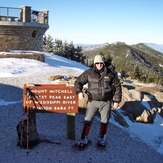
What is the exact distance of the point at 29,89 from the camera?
6.05 metres

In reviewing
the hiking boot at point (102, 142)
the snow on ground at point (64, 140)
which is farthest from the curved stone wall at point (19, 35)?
the hiking boot at point (102, 142)

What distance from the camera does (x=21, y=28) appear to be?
23000 millimetres

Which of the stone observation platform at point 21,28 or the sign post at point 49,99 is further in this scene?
the stone observation platform at point 21,28

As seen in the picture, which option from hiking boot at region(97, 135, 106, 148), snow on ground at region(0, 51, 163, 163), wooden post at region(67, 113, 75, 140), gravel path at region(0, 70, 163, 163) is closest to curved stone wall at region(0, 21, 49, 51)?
snow on ground at region(0, 51, 163, 163)

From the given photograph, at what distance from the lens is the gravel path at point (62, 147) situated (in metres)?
5.75

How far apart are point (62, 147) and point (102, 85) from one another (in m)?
1.98

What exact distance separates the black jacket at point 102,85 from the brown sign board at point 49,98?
15.3 inches

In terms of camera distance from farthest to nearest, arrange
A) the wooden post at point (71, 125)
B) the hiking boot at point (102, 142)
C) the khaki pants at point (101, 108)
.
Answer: the wooden post at point (71, 125), the hiking boot at point (102, 142), the khaki pants at point (101, 108)

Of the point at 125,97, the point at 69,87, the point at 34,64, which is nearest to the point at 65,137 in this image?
the point at 69,87

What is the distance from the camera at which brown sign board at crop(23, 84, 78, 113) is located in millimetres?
6059

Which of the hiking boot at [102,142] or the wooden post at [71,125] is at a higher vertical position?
the wooden post at [71,125]

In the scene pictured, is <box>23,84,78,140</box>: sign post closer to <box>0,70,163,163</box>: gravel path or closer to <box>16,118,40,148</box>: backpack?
<box>16,118,40,148</box>: backpack

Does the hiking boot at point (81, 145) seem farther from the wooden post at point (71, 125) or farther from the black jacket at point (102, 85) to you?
the black jacket at point (102, 85)

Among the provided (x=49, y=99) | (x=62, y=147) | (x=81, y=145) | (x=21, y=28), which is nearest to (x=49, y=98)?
(x=49, y=99)
